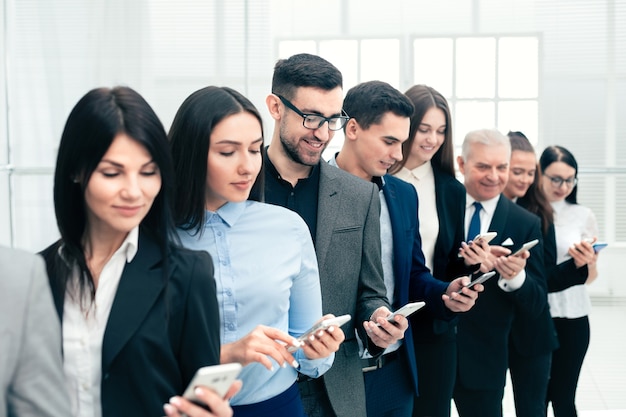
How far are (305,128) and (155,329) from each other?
44.1 inches

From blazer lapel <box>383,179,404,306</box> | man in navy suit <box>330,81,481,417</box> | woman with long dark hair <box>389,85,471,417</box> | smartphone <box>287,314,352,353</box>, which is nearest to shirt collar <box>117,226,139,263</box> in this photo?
smartphone <box>287,314,352,353</box>

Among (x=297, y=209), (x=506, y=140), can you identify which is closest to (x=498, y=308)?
(x=506, y=140)

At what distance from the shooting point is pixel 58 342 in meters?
1.44

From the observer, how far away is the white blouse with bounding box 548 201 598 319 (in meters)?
4.47

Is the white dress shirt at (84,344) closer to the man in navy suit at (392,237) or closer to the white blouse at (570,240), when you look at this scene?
the man in navy suit at (392,237)

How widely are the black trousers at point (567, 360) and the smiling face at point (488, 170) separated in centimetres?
94

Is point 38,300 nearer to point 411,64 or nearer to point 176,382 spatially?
point 176,382

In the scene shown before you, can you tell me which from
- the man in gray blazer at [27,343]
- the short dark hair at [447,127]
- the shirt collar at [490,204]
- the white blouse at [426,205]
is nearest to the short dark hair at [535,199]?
the shirt collar at [490,204]

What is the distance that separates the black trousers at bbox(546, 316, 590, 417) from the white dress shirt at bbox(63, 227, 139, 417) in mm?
3182

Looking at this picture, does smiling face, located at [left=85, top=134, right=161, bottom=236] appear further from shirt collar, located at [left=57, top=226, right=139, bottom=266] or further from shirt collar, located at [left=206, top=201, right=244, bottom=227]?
shirt collar, located at [left=206, top=201, right=244, bottom=227]

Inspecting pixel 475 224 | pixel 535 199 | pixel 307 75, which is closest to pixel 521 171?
pixel 535 199

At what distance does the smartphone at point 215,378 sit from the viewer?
152 cm

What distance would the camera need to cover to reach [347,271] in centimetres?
269

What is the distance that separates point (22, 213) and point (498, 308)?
292 centimetres
